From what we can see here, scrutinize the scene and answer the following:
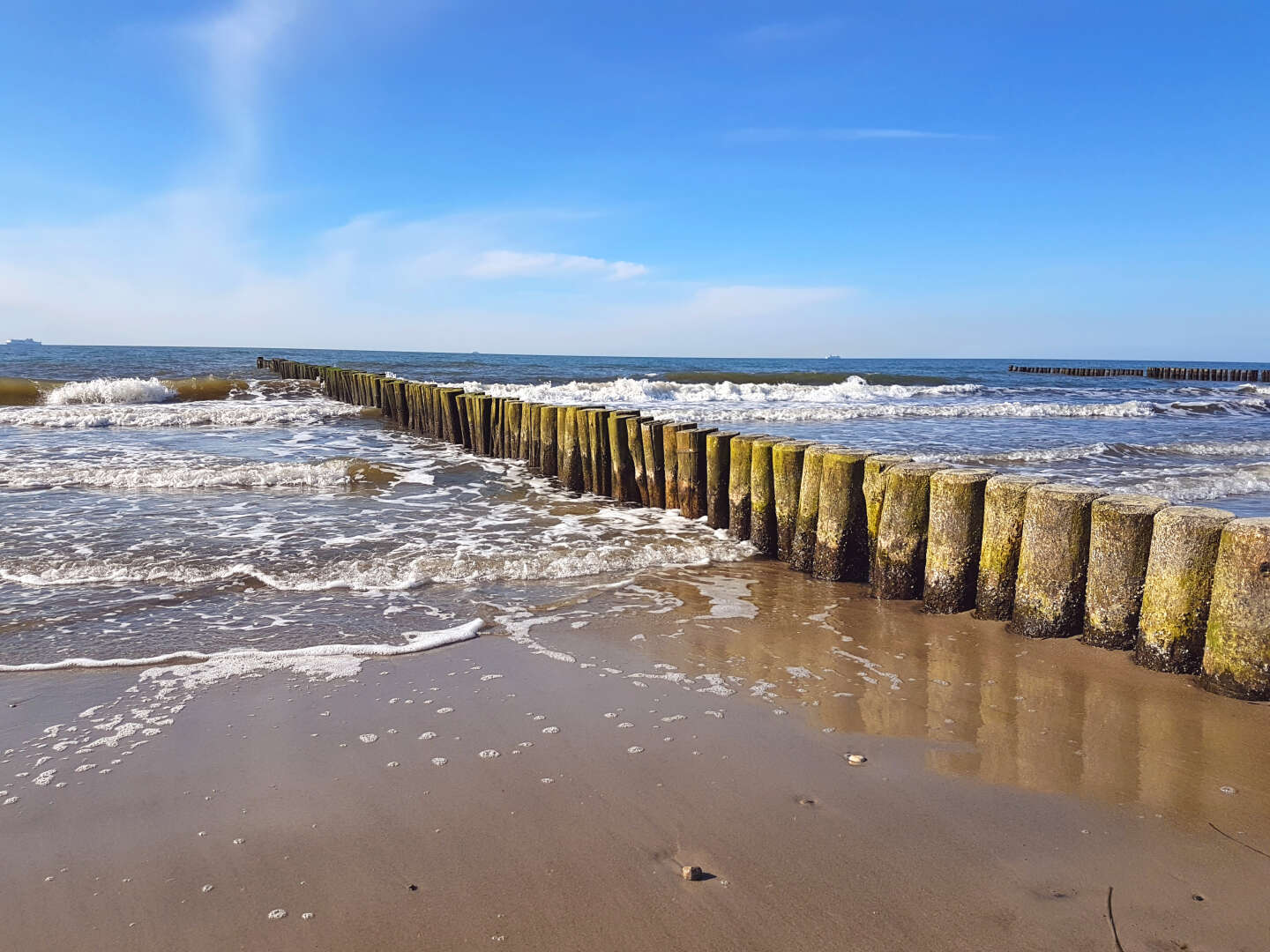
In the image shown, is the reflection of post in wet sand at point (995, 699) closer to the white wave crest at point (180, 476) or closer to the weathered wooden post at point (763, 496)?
the weathered wooden post at point (763, 496)

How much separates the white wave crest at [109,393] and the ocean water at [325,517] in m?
2.48

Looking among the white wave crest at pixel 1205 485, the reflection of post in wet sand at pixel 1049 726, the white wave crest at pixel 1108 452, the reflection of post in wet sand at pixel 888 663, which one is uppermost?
the white wave crest at pixel 1205 485

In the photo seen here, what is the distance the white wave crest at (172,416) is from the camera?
→ 1673cm

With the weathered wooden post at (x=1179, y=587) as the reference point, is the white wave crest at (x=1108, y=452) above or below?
below

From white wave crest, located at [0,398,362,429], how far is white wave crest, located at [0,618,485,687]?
13893 millimetres

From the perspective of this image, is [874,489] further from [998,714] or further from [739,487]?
[998,714]

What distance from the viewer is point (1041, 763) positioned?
3.13 m

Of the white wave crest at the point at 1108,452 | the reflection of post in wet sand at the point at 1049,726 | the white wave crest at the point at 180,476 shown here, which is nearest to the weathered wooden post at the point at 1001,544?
the reflection of post in wet sand at the point at 1049,726

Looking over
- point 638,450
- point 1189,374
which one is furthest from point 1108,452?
point 1189,374

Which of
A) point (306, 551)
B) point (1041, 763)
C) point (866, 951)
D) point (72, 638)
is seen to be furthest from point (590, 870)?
point (306, 551)

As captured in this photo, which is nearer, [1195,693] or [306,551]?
[1195,693]

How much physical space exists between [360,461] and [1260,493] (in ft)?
36.7

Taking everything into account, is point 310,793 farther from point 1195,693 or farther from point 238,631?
point 1195,693

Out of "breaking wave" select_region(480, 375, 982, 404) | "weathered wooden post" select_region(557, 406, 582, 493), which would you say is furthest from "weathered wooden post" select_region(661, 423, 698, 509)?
"breaking wave" select_region(480, 375, 982, 404)
